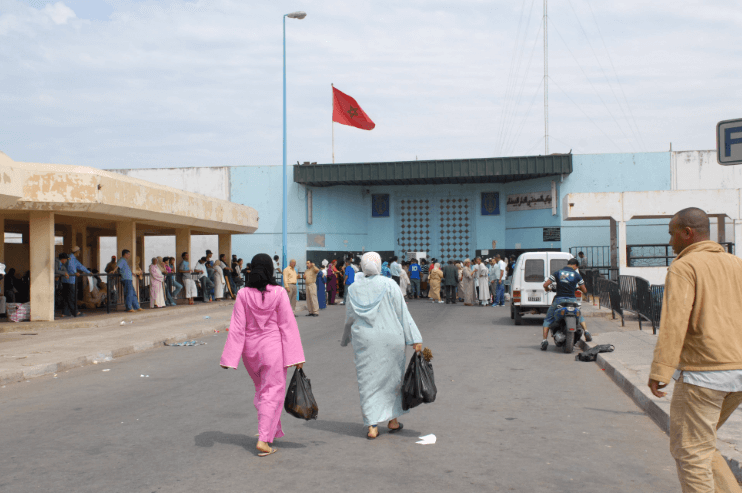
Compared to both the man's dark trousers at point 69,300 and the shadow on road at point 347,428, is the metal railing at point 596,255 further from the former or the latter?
the shadow on road at point 347,428

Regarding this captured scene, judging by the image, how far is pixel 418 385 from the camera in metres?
6.09

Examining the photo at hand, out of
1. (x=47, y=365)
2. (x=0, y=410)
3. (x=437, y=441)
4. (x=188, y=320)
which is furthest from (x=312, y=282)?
(x=437, y=441)

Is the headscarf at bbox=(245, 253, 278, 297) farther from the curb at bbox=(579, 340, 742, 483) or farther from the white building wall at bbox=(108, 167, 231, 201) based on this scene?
the white building wall at bbox=(108, 167, 231, 201)

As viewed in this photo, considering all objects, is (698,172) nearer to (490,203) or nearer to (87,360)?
(490,203)

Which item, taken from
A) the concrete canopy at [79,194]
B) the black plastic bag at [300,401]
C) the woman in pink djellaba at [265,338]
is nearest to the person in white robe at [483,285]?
Answer: the concrete canopy at [79,194]

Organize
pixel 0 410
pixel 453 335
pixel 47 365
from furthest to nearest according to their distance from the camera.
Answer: pixel 453 335, pixel 47 365, pixel 0 410

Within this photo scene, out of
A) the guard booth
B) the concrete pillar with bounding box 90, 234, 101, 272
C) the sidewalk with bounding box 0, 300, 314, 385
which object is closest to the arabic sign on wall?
the guard booth

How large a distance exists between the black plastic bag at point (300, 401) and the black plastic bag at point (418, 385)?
0.86 m

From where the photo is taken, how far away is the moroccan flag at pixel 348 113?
103ft

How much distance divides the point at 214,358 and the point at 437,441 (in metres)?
6.59

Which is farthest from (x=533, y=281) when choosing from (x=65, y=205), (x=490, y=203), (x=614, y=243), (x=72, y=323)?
(x=490, y=203)

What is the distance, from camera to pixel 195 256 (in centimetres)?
3816

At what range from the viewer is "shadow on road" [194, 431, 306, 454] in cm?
591

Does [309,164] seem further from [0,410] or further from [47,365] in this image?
[0,410]
